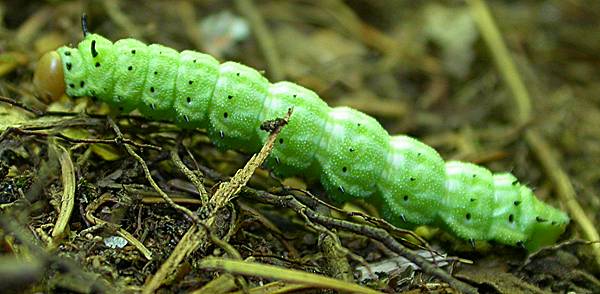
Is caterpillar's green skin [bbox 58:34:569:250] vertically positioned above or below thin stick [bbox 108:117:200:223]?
above

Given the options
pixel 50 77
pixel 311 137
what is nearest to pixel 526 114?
pixel 311 137

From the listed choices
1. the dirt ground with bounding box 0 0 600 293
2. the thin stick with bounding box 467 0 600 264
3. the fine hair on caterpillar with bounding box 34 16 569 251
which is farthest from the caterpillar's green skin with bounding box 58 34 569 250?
the thin stick with bounding box 467 0 600 264

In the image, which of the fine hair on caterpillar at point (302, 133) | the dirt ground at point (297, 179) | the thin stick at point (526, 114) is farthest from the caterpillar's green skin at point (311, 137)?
the thin stick at point (526, 114)

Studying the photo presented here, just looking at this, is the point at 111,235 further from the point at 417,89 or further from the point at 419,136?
the point at 417,89

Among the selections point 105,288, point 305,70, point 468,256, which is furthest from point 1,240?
point 305,70

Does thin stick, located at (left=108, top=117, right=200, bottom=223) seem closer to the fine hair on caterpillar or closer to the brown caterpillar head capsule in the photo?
the fine hair on caterpillar

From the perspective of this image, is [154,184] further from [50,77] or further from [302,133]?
[50,77]
